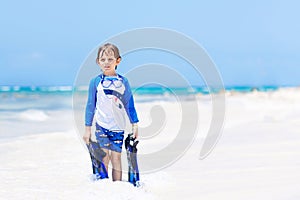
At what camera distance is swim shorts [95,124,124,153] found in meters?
3.29

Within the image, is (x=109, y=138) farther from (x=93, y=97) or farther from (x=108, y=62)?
(x=108, y=62)

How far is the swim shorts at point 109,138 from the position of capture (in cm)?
329

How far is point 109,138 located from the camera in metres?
3.31

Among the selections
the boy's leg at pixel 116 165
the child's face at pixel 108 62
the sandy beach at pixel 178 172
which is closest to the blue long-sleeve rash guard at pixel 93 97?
the child's face at pixel 108 62

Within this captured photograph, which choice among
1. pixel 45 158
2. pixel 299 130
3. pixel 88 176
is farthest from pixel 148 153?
pixel 299 130

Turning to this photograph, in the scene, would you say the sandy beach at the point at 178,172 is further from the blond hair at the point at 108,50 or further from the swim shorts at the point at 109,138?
the blond hair at the point at 108,50

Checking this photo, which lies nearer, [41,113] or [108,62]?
[108,62]

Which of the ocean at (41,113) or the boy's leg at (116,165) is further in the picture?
the ocean at (41,113)

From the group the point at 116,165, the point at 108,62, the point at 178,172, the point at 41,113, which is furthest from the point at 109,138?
the point at 41,113

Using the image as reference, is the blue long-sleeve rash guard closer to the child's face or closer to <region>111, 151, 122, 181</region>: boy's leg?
the child's face

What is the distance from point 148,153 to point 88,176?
5.35 ft

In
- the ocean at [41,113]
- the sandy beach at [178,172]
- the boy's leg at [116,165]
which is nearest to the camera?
the sandy beach at [178,172]

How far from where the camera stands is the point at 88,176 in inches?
146

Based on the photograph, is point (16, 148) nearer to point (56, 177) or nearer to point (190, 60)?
point (56, 177)
